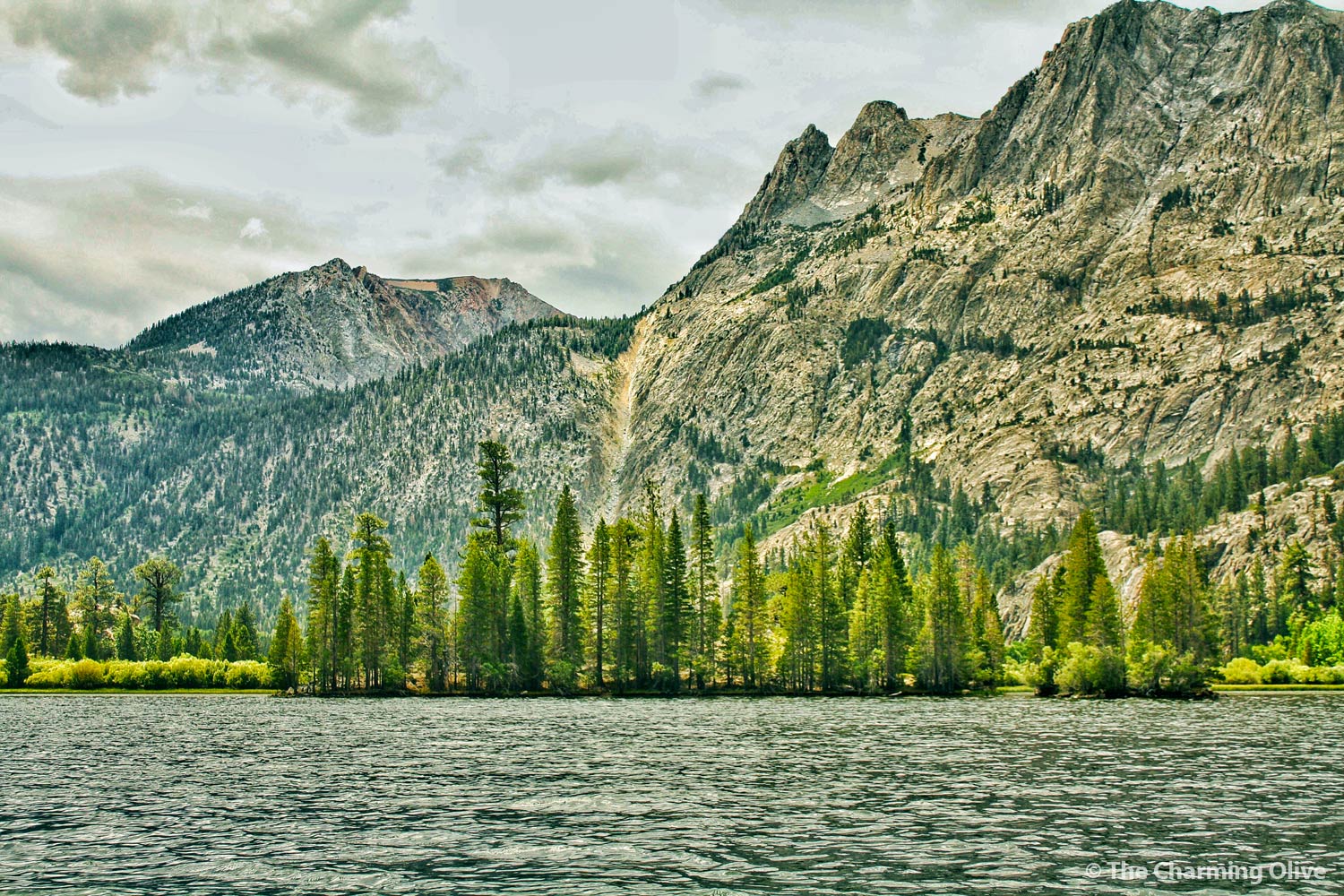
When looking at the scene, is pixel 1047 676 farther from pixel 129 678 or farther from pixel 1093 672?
pixel 129 678

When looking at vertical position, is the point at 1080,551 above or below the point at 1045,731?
above

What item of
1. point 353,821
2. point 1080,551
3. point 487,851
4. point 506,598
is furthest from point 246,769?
point 1080,551

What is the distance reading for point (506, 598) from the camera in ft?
394

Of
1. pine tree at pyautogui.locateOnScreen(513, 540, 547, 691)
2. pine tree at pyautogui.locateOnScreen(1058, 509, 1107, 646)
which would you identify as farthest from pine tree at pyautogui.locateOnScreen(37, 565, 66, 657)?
pine tree at pyautogui.locateOnScreen(1058, 509, 1107, 646)

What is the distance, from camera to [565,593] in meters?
121

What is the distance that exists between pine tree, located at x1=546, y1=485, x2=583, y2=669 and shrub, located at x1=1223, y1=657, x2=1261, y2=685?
253ft

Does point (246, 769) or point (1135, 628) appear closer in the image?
point (246, 769)

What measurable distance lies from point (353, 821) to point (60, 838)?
26.8 ft

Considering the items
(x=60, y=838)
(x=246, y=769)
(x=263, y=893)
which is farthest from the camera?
(x=246, y=769)

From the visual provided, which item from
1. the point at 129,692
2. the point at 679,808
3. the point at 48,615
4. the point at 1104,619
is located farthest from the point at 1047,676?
the point at 48,615

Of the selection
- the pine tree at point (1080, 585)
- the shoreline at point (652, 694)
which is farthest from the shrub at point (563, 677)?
the pine tree at point (1080, 585)

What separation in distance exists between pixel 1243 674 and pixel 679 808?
117 meters

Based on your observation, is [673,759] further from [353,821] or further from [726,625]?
[726,625]

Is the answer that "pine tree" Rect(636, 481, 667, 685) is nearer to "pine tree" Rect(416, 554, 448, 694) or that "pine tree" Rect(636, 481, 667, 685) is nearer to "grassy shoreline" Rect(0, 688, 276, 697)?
"pine tree" Rect(416, 554, 448, 694)
